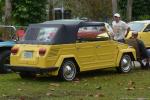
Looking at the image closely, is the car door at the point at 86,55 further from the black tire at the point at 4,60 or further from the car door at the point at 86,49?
the black tire at the point at 4,60

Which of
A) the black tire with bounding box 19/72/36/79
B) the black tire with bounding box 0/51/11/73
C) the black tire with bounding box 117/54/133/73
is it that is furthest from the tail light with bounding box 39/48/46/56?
the black tire with bounding box 117/54/133/73

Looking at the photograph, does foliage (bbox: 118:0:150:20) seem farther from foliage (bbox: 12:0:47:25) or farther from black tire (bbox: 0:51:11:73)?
black tire (bbox: 0:51:11:73)

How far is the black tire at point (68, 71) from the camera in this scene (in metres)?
14.9

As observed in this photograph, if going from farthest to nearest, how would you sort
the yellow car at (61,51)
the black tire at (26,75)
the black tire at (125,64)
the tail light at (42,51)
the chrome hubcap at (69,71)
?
the black tire at (125,64) < the black tire at (26,75) < the chrome hubcap at (69,71) < the yellow car at (61,51) < the tail light at (42,51)

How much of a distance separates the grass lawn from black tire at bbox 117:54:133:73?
23 centimetres

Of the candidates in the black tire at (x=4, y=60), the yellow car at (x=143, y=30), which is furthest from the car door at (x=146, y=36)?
the black tire at (x=4, y=60)

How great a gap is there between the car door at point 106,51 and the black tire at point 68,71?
109 centimetres

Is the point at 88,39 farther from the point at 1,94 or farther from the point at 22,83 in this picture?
the point at 1,94

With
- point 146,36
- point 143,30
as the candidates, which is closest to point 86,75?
point 146,36

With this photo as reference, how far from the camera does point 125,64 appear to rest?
17.2 m

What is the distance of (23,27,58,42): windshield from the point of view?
15.1 meters

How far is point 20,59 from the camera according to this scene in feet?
49.4

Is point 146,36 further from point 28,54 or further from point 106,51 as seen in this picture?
point 28,54

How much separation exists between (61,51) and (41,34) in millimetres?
858
